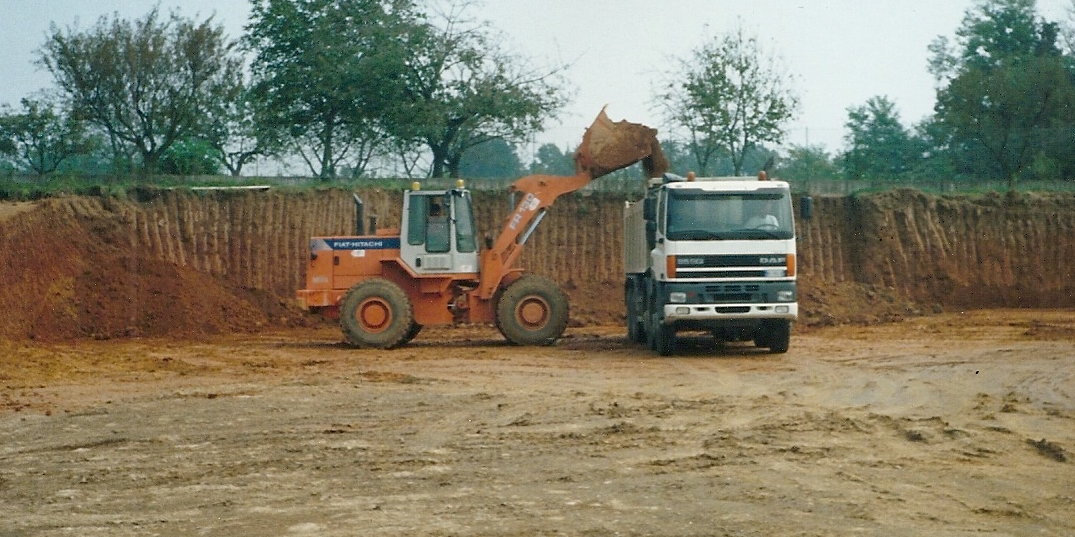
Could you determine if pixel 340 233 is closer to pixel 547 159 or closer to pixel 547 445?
pixel 547 159

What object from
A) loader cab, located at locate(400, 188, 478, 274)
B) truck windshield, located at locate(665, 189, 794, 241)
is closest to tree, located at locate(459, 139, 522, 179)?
loader cab, located at locate(400, 188, 478, 274)

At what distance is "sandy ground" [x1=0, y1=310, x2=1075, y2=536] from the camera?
8.20 meters

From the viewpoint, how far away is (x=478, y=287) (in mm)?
22609

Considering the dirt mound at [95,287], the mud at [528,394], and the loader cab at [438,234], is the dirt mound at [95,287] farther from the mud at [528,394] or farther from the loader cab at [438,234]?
the loader cab at [438,234]

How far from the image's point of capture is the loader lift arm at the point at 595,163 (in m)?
22.4

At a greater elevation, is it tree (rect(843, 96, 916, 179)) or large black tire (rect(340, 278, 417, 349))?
tree (rect(843, 96, 916, 179))

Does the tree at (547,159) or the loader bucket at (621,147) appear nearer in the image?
the loader bucket at (621,147)

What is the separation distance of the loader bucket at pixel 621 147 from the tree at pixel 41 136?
78.4 ft

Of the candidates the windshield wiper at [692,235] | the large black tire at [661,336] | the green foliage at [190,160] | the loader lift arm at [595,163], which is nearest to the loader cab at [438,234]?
the loader lift arm at [595,163]

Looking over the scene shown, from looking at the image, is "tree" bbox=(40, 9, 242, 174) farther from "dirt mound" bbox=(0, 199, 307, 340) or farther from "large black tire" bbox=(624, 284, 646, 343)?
"large black tire" bbox=(624, 284, 646, 343)

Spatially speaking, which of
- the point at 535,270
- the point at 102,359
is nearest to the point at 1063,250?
the point at 535,270

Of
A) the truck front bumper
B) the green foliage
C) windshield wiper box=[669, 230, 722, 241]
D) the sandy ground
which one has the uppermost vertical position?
the green foliage

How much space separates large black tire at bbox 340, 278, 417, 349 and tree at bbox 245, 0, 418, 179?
1337cm

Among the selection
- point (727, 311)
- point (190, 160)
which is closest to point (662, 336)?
point (727, 311)
